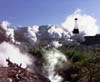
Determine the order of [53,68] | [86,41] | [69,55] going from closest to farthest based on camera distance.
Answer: [53,68] < [69,55] < [86,41]

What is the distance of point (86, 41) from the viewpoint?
11525cm

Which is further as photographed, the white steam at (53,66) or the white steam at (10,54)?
the white steam at (53,66)

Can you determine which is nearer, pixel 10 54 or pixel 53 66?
pixel 10 54

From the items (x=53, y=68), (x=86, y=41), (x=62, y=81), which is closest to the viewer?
(x=62, y=81)

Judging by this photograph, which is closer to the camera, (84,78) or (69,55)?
(84,78)

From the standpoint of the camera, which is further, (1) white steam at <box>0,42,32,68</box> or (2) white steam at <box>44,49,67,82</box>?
(2) white steam at <box>44,49,67,82</box>

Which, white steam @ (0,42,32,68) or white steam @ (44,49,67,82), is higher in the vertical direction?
white steam @ (0,42,32,68)

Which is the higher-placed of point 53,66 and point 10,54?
point 10,54

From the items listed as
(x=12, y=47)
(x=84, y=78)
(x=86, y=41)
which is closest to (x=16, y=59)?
(x=12, y=47)

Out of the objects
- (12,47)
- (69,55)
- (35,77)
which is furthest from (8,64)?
(69,55)

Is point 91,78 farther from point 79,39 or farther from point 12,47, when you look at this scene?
point 79,39

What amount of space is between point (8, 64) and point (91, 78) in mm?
7033

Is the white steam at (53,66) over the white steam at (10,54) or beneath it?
beneath

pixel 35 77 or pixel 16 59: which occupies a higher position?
pixel 16 59
